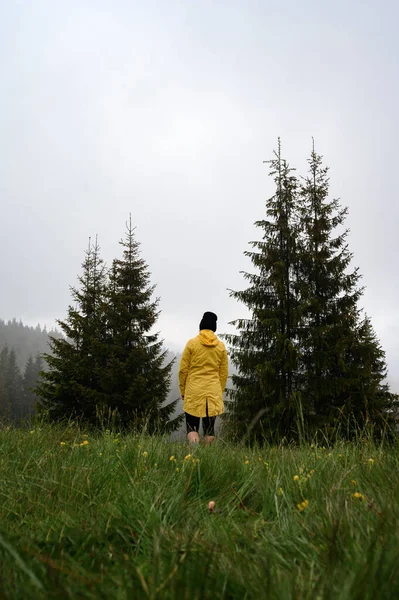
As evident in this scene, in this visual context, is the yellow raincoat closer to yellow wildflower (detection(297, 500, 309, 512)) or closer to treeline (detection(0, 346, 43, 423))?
yellow wildflower (detection(297, 500, 309, 512))

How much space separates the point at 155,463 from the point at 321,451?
156 centimetres

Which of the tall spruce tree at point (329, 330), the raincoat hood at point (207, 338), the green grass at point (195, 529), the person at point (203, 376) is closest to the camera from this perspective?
the green grass at point (195, 529)

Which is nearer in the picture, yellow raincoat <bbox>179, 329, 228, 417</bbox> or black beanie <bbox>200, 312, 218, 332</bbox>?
yellow raincoat <bbox>179, 329, 228, 417</bbox>

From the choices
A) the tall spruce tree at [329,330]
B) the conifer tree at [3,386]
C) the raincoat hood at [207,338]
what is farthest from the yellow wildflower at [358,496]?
the conifer tree at [3,386]

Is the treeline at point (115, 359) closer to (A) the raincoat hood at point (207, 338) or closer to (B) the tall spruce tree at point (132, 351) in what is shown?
(B) the tall spruce tree at point (132, 351)

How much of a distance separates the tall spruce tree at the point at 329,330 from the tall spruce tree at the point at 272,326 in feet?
2.05

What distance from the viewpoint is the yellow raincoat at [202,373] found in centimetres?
686

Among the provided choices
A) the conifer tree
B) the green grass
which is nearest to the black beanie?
the green grass

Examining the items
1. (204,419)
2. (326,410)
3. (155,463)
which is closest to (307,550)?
(155,463)

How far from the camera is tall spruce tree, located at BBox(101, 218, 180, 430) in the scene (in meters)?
19.9

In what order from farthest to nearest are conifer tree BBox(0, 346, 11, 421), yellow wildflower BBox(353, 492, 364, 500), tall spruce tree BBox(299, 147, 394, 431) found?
conifer tree BBox(0, 346, 11, 421)
tall spruce tree BBox(299, 147, 394, 431)
yellow wildflower BBox(353, 492, 364, 500)

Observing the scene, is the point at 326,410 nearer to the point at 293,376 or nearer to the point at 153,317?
the point at 293,376

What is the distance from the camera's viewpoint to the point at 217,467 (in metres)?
2.95

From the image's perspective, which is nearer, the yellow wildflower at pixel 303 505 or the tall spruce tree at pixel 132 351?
the yellow wildflower at pixel 303 505
